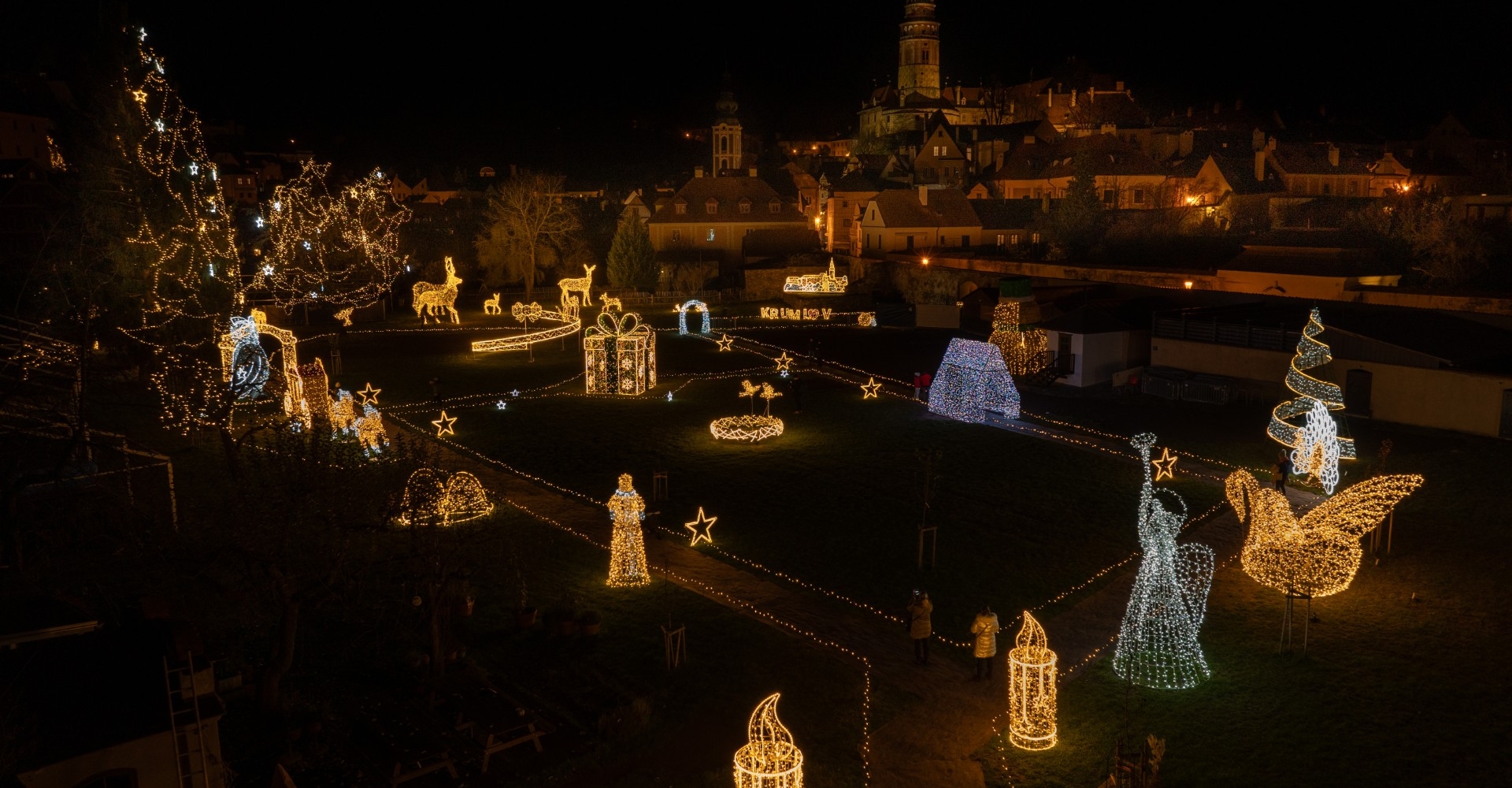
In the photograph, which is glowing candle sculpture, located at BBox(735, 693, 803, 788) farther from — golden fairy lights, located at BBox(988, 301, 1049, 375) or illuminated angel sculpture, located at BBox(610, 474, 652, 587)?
golden fairy lights, located at BBox(988, 301, 1049, 375)

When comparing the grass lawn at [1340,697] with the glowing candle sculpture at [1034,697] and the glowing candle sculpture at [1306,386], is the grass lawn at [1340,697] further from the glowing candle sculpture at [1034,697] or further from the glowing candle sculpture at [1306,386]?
the glowing candle sculpture at [1306,386]

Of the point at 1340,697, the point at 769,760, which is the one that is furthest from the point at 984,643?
the point at 1340,697

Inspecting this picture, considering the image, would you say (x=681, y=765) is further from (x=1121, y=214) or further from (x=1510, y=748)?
(x=1121, y=214)

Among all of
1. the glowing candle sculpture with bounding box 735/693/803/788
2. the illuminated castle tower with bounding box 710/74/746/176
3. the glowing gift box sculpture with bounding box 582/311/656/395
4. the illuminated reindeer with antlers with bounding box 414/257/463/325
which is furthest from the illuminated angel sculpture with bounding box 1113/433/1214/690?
the illuminated castle tower with bounding box 710/74/746/176

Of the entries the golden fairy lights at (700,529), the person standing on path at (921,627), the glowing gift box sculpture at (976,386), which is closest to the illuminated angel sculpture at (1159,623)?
the person standing on path at (921,627)

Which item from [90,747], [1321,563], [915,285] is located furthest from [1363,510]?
[915,285]

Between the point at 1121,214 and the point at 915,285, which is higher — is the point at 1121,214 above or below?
above

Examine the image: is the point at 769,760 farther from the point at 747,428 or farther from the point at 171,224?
the point at 171,224
